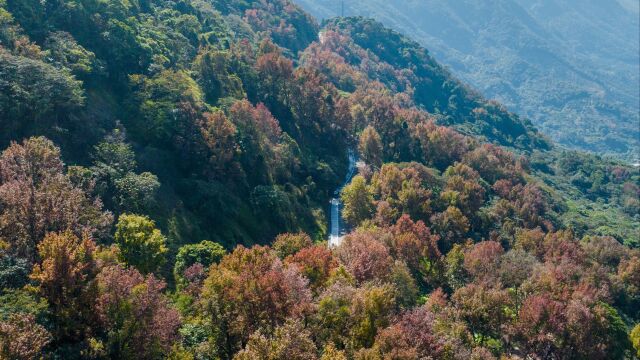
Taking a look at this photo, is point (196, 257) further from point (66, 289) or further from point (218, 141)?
point (218, 141)

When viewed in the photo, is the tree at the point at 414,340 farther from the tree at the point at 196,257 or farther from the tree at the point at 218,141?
the tree at the point at 218,141

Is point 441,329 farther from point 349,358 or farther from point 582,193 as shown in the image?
point 582,193

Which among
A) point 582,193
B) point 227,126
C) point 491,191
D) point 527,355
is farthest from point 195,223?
point 582,193

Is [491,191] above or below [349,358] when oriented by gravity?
below

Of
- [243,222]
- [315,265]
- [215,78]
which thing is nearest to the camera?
[315,265]

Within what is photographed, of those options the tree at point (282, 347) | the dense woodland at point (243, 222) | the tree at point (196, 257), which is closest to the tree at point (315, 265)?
the dense woodland at point (243, 222)

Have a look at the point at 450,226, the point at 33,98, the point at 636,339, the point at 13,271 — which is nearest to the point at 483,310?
the point at 636,339
